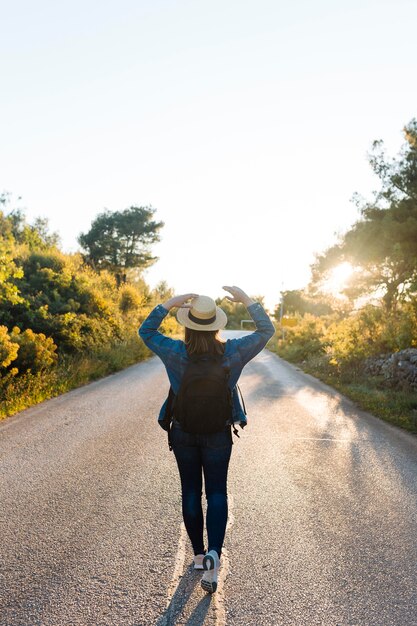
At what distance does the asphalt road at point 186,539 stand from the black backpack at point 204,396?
49.9 inches

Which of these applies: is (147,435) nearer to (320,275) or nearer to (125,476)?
(125,476)

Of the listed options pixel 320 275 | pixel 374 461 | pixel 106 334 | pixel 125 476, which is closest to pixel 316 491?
pixel 374 461

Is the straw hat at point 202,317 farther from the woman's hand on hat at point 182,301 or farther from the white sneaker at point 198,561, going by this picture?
the white sneaker at point 198,561

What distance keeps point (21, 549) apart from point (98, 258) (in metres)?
47.1

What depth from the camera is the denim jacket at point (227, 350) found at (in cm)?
377

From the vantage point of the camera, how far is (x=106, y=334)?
22359mm

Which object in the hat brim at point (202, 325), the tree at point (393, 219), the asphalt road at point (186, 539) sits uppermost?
the tree at point (393, 219)

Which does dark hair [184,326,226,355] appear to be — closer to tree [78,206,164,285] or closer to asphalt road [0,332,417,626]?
asphalt road [0,332,417,626]

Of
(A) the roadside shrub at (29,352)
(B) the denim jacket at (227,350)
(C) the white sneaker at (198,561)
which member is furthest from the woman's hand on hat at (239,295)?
(A) the roadside shrub at (29,352)

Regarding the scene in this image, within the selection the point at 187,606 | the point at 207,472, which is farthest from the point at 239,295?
the point at 187,606

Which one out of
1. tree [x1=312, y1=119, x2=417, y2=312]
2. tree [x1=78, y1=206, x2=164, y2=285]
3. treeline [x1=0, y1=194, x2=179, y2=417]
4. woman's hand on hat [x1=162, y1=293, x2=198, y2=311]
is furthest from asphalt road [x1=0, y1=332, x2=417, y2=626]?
tree [x1=78, y1=206, x2=164, y2=285]

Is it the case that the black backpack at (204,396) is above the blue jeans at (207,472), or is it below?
above

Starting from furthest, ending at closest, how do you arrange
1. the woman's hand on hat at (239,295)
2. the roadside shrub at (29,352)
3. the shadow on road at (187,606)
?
the roadside shrub at (29,352) → the woman's hand on hat at (239,295) → the shadow on road at (187,606)

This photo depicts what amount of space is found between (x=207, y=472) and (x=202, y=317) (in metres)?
1.18
